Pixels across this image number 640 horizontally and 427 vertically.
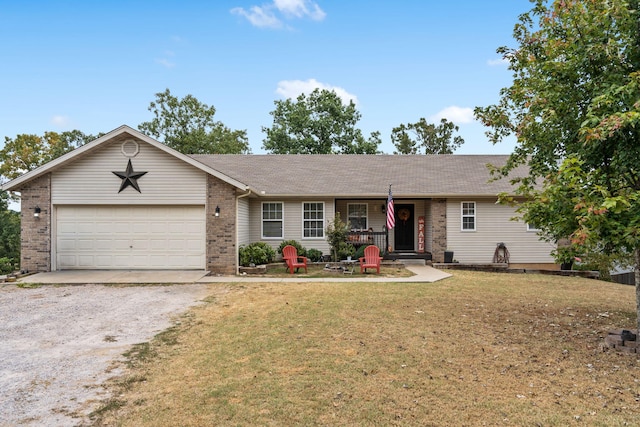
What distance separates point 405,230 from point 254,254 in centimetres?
701

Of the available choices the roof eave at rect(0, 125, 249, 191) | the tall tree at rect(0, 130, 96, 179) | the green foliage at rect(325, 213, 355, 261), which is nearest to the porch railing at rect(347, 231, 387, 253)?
the green foliage at rect(325, 213, 355, 261)

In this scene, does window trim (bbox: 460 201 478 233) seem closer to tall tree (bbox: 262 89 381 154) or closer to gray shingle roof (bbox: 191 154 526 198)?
gray shingle roof (bbox: 191 154 526 198)

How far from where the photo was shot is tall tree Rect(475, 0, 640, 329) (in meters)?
4.94

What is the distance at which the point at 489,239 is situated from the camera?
15508 millimetres

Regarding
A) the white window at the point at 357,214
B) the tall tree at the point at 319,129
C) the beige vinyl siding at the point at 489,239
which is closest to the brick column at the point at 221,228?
the white window at the point at 357,214

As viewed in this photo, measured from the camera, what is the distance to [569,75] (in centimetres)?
596

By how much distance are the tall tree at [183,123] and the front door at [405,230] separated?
964 inches

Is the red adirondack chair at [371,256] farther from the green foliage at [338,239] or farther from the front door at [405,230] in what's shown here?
the front door at [405,230]

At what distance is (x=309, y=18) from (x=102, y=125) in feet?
94.9

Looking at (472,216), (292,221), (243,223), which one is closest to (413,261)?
(472,216)

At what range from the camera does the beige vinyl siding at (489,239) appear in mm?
15500

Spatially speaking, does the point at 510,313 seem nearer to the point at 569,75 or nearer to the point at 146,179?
the point at 569,75

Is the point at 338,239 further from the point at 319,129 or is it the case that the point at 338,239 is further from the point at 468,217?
the point at 319,129

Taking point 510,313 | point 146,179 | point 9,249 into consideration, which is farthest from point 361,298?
point 9,249
